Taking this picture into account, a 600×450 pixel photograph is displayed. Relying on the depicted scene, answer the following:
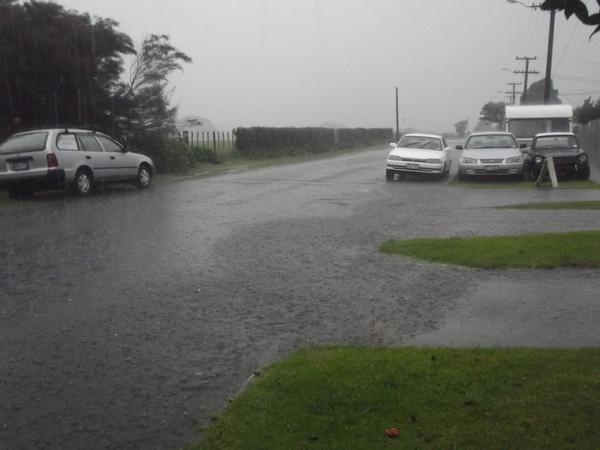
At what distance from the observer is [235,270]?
850cm

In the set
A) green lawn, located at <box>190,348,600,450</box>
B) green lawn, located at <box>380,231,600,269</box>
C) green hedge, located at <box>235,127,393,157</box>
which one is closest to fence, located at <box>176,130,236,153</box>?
green hedge, located at <box>235,127,393,157</box>

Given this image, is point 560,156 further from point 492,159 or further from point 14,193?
point 14,193

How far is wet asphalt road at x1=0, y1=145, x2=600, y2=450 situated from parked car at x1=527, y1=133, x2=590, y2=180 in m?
8.27

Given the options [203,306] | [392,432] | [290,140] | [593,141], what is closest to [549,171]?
[593,141]

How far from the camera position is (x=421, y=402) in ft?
13.9

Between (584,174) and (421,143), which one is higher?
(421,143)

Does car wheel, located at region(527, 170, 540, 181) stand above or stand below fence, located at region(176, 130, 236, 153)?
below

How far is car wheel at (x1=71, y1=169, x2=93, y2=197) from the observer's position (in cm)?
1686

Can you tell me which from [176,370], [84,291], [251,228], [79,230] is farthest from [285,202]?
[176,370]

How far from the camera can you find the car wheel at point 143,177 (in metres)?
19.5

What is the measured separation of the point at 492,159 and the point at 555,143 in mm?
2367

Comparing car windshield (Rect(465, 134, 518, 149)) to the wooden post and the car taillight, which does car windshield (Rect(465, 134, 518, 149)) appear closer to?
the wooden post

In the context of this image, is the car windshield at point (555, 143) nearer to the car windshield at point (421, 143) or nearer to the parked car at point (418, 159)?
the parked car at point (418, 159)

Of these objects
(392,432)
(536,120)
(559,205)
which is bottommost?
(392,432)
